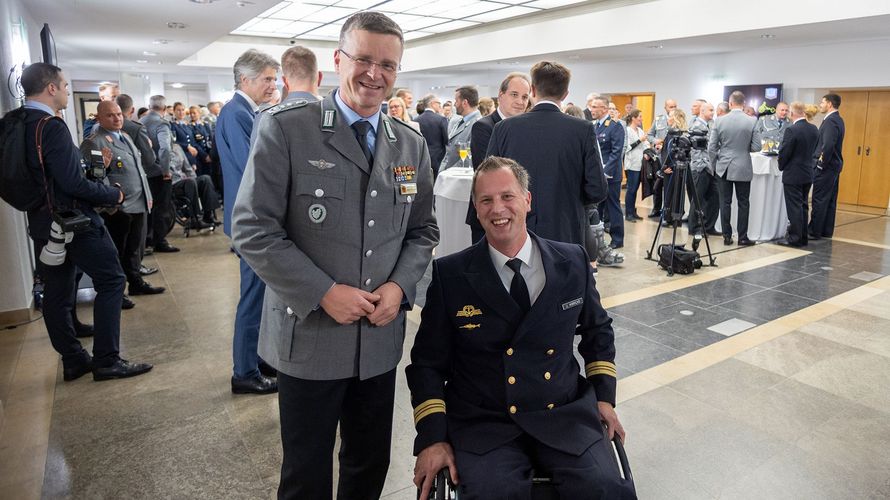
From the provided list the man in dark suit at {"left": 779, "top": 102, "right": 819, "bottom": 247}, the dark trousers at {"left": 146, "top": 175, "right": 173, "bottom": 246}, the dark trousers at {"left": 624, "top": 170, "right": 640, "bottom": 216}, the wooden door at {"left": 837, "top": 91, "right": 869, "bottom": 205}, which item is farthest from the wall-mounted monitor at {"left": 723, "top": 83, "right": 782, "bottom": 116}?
the dark trousers at {"left": 146, "top": 175, "right": 173, "bottom": 246}

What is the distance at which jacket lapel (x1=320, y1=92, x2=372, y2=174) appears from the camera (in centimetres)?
151

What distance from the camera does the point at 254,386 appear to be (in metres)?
3.10

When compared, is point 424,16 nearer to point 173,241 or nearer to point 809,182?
point 173,241

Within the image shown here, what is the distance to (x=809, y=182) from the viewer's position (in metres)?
6.80

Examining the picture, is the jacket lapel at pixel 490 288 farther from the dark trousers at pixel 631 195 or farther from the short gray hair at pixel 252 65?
the dark trousers at pixel 631 195

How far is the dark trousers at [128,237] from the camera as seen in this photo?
4582mm

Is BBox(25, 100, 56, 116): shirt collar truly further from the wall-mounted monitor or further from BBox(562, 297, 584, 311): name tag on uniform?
the wall-mounted monitor

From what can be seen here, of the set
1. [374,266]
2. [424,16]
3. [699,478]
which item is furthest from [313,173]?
[424,16]

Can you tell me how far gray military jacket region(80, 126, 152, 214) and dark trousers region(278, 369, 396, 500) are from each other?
11.3ft

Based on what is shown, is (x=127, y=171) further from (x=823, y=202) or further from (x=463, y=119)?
(x=823, y=202)

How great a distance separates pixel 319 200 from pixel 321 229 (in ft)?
0.25

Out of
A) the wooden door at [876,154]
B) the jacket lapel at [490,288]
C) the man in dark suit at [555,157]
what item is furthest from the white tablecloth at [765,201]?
the jacket lapel at [490,288]

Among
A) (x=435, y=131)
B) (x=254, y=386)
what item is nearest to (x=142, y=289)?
(x=254, y=386)

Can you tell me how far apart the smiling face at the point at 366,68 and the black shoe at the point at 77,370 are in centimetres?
277
